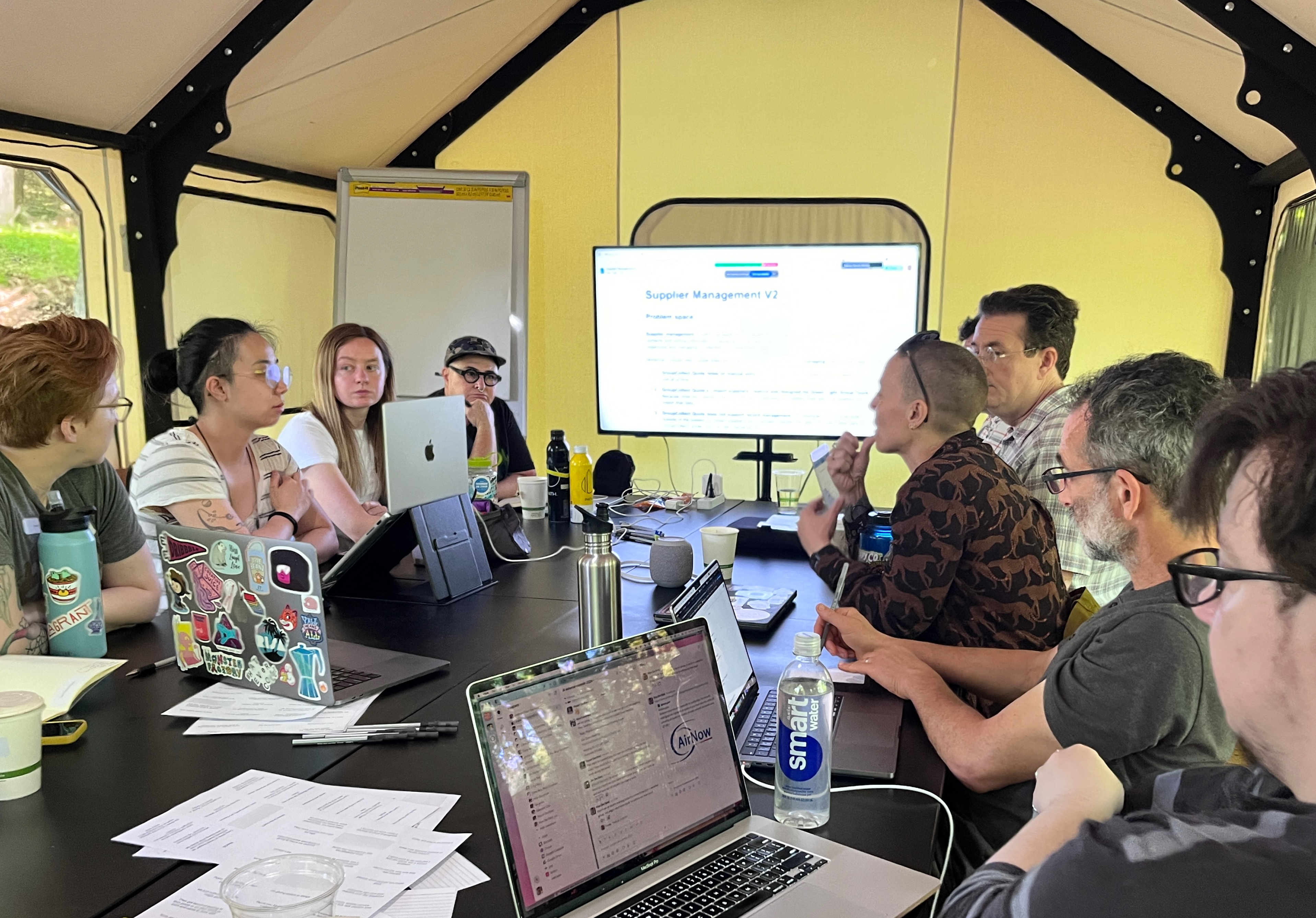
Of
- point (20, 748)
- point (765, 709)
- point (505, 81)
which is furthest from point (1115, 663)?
point (505, 81)

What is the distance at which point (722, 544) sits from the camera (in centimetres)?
232

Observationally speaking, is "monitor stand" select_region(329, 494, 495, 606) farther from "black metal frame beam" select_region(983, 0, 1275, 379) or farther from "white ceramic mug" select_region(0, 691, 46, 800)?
"black metal frame beam" select_region(983, 0, 1275, 379)

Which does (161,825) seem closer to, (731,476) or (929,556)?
(929,556)

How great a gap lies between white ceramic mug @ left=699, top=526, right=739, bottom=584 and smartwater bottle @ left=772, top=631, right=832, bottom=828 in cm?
117

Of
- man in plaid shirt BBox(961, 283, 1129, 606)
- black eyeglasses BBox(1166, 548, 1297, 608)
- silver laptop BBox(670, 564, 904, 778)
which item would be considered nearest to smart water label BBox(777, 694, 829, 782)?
silver laptop BBox(670, 564, 904, 778)

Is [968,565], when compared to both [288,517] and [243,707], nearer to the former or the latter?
[243,707]

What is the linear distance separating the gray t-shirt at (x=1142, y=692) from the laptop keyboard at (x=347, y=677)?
1.07m

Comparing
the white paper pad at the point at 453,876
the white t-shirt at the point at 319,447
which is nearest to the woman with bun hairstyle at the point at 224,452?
the white t-shirt at the point at 319,447

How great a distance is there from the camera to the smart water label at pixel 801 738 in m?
1.09

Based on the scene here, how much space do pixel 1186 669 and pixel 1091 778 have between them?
292 millimetres

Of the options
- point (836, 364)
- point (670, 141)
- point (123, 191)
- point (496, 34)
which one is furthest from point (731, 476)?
point (123, 191)

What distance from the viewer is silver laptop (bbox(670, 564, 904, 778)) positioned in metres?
1.26

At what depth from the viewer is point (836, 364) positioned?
163 inches

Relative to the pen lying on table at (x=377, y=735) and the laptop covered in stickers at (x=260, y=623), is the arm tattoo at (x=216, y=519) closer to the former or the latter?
the laptop covered in stickers at (x=260, y=623)
